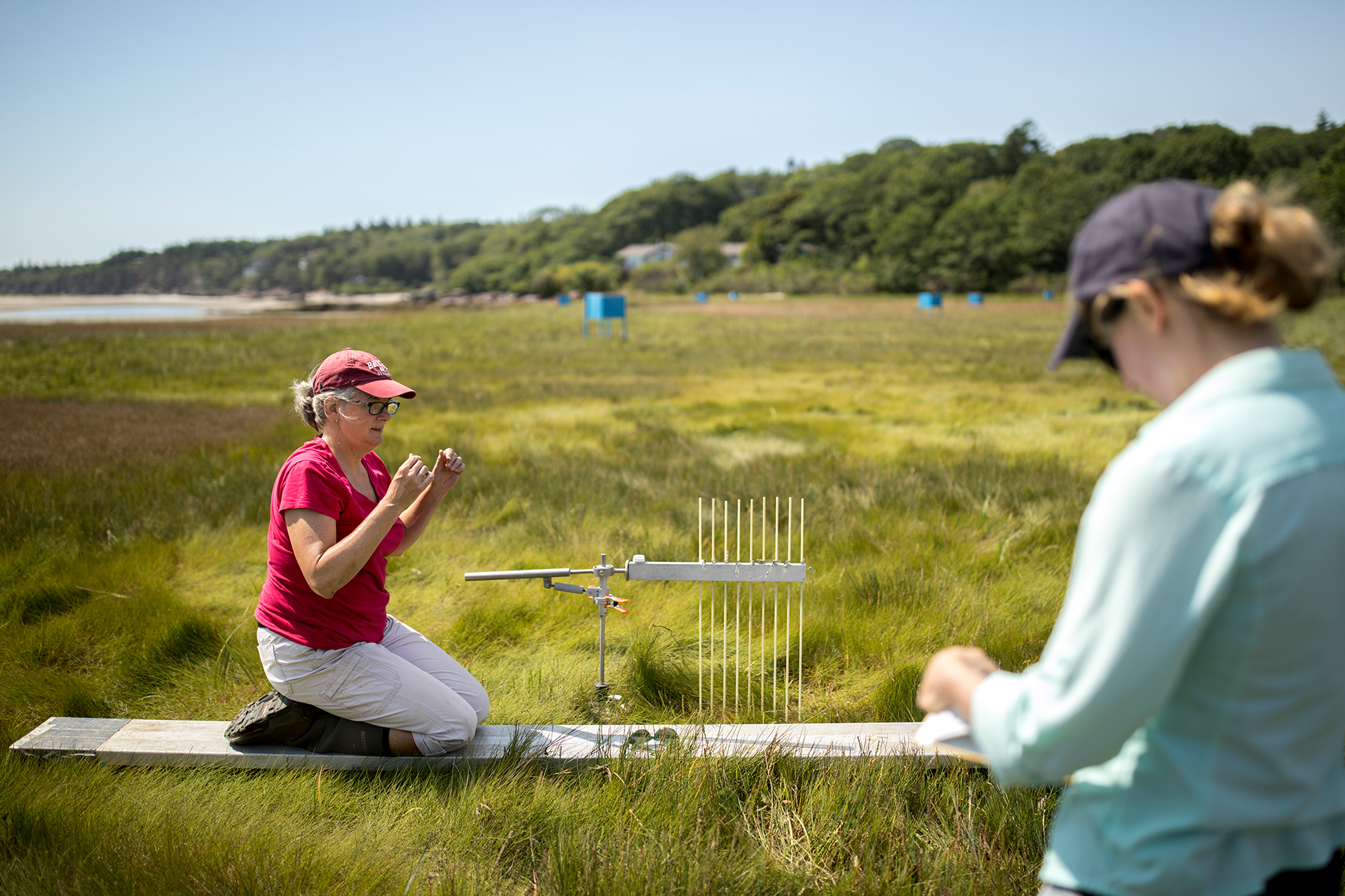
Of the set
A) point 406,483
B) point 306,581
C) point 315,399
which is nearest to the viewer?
point 406,483

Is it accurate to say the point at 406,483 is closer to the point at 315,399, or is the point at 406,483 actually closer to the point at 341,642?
the point at 315,399

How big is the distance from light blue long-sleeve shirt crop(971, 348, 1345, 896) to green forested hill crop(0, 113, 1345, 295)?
54.9m

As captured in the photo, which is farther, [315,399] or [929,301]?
[929,301]

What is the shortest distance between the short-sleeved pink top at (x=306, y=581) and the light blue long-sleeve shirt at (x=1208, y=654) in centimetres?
255

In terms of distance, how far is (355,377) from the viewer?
3.22 m

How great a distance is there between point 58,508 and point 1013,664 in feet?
→ 24.0

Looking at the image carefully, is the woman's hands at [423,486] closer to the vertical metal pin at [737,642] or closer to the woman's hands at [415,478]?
the woman's hands at [415,478]

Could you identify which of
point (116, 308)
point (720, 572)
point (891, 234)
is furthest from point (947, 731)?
point (891, 234)

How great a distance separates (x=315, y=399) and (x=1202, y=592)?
3.06 m

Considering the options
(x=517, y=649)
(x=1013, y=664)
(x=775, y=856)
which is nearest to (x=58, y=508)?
(x=517, y=649)

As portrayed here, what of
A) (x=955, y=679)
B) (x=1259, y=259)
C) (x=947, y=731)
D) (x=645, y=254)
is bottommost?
(x=947, y=731)

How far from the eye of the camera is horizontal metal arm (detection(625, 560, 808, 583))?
3.28 m

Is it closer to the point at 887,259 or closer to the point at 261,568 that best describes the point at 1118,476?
the point at 261,568

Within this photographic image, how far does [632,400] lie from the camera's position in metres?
14.5
